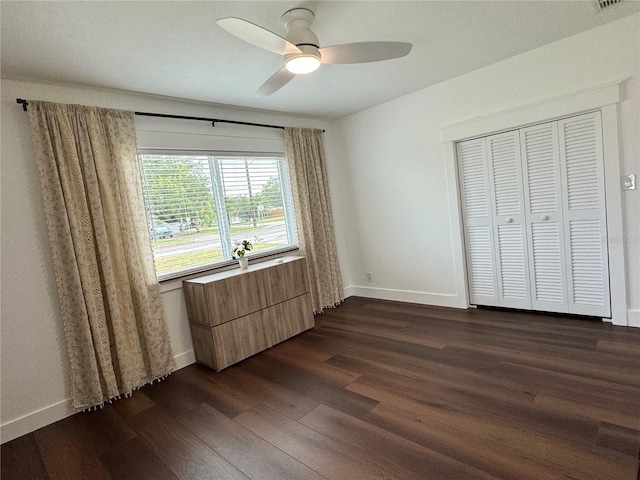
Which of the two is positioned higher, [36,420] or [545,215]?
[545,215]

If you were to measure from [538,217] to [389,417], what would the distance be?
2.38m

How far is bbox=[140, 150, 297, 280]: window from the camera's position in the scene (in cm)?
310

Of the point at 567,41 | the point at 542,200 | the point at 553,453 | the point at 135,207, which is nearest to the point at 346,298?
the point at 542,200

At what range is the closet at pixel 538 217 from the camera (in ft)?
9.55

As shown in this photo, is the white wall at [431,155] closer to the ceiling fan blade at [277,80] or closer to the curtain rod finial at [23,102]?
the ceiling fan blade at [277,80]

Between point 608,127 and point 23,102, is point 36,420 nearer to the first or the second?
point 23,102

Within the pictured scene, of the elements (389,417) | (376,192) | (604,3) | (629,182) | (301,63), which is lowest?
(389,417)

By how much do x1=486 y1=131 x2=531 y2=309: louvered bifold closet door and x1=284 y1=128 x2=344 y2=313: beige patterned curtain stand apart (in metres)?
1.93

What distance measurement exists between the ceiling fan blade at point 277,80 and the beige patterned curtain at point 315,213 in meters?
1.62

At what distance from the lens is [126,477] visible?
1.83m

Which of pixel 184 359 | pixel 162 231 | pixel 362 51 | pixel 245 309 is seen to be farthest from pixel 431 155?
pixel 184 359

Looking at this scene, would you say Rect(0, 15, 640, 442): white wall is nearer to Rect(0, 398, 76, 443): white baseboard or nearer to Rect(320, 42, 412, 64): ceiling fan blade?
Rect(0, 398, 76, 443): white baseboard

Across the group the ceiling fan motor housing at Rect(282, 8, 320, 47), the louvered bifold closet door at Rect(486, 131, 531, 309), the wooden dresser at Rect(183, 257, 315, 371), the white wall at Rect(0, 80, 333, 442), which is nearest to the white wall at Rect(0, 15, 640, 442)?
the white wall at Rect(0, 80, 333, 442)

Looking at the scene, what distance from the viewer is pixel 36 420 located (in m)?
2.38
